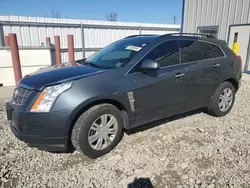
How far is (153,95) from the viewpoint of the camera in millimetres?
3104

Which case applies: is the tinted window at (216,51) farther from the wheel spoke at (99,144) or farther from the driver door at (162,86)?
the wheel spoke at (99,144)

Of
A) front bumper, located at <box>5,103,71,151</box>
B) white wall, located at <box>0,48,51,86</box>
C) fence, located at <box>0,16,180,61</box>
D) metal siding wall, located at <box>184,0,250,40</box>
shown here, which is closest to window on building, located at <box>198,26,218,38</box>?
metal siding wall, located at <box>184,0,250,40</box>

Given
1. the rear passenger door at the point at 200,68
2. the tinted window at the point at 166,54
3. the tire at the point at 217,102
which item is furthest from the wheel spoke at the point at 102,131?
the tire at the point at 217,102

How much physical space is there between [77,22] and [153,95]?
27.9ft

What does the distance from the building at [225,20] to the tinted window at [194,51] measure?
5.18 meters

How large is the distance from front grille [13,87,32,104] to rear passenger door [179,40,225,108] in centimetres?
244

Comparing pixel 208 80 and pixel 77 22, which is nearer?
pixel 208 80

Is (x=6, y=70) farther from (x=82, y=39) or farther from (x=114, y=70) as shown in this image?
(x=114, y=70)

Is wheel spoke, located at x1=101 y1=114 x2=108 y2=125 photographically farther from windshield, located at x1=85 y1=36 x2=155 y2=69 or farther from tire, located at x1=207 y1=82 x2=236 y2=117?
tire, located at x1=207 y1=82 x2=236 y2=117

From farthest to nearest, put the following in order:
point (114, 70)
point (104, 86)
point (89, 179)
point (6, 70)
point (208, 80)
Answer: point (6, 70) → point (208, 80) → point (114, 70) → point (104, 86) → point (89, 179)

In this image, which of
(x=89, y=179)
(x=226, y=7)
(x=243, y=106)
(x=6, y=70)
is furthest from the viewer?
(x=226, y=7)

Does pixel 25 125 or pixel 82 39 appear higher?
pixel 82 39

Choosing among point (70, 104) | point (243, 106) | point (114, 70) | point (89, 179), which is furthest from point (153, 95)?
point (243, 106)

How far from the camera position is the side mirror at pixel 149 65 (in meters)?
2.87
